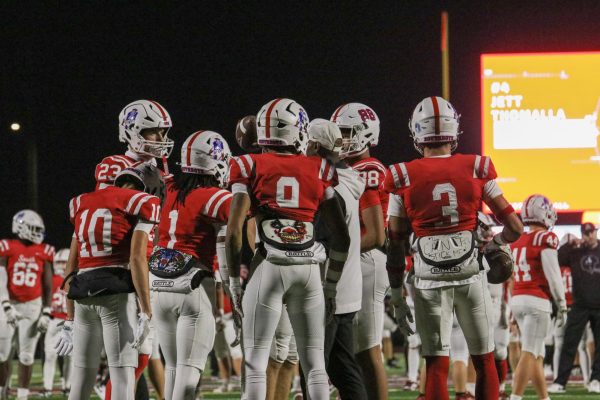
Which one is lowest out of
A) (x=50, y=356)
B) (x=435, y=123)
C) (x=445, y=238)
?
(x=50, y=356)

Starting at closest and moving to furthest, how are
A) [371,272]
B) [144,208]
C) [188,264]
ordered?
[144,208]
[188,264]
[371,272]

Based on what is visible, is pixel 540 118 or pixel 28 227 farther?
pixel 540 118

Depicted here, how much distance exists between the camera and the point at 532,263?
30.5 ft

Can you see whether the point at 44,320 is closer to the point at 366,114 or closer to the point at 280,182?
the point at 366,114

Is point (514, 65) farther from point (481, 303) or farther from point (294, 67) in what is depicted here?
point (481, 303)

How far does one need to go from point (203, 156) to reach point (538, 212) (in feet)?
12.6

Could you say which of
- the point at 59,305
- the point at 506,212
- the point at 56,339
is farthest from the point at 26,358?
the point at 506,212

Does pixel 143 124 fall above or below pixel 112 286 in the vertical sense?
above

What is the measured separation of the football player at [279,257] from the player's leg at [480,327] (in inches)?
39.7

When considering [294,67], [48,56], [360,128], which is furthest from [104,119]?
[360,128]

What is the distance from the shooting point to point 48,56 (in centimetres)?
2581

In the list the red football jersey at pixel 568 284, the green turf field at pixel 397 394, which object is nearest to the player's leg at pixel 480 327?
the green turf field at pixel 397 394

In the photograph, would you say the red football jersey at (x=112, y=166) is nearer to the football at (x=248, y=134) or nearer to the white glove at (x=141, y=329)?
the football at (x=248, y=134)

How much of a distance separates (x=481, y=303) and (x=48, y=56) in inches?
843
